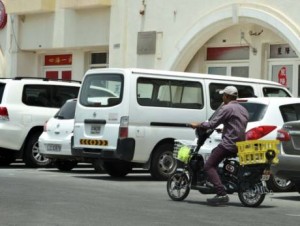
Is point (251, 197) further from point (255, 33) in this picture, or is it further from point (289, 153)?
point (255, 33)

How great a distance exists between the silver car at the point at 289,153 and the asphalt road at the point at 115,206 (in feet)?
1.58

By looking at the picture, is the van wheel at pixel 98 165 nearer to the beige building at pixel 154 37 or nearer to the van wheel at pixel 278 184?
the van wheel at pixel 278 184

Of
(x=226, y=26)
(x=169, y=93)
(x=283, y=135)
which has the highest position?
(x=226, y=26)

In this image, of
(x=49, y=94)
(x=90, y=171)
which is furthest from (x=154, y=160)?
(x=49, y=94)

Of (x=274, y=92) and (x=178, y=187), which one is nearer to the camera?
(x=178, y=187)

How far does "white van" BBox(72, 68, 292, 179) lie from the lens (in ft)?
48.4

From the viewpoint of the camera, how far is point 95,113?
1522 cm

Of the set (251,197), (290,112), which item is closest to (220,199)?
(251,197)

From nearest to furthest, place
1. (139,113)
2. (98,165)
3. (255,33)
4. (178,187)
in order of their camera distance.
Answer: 1. (178,187)
2. (139,113)
3. (98,165)
4. (255,33)

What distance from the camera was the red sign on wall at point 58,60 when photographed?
1160 inches

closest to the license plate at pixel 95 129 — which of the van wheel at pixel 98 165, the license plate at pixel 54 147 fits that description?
the van wheel at pixel 98 165

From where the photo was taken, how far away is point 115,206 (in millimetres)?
10789

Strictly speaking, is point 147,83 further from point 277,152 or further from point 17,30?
point 17,30

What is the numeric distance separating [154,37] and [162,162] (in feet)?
32.4
